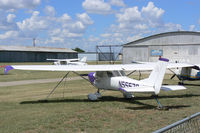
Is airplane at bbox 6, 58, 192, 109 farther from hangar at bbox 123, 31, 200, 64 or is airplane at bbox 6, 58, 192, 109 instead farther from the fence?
hangar at bbox 123, 31, 200, 64

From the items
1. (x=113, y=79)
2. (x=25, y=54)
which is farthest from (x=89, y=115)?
(x=25, y=54)

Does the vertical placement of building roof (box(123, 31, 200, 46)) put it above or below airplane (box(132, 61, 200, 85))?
above

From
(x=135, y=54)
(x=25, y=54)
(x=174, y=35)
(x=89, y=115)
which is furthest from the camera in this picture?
(x=25, y=54)

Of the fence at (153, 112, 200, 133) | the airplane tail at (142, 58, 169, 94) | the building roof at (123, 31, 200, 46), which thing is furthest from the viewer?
the building roof at (123, 31, 200, 46)

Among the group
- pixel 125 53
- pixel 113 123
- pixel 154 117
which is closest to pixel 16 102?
pixel 113 123

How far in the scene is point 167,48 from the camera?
32.5 metres

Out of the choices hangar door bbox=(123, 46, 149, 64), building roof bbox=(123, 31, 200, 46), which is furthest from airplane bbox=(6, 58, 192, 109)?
hangar door bbox=(123, 46, 149, 64)

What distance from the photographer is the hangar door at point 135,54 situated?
111ft

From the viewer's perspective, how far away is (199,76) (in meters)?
17.6

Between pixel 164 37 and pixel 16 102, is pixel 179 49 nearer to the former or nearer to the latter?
pixel 164 37

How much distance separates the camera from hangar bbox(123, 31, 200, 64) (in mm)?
30875

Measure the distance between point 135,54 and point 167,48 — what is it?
15.0ft

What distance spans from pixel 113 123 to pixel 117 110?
202 cm

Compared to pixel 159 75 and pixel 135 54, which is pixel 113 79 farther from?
pixel 135 54
